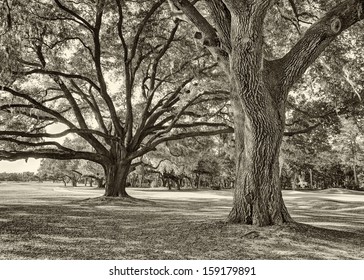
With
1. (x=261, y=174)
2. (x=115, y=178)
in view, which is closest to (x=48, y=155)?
(x=115, y=178)

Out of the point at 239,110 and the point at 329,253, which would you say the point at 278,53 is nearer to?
the point at 239,110

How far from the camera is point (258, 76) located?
709 centimetres

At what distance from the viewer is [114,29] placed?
17.7 meters

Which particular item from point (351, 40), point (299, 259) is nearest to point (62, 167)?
point (351, 40)

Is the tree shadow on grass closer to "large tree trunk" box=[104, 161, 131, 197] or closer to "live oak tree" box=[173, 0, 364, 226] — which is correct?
"live oak tree" box=[173, 0, 364, 226]

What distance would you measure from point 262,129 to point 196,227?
9.32ft

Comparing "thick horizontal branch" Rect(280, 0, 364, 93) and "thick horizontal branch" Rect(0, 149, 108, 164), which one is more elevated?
"thick horizontal branch" Rect(280, 0, 364, 93)

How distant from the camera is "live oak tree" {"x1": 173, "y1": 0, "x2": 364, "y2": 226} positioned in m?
6.99

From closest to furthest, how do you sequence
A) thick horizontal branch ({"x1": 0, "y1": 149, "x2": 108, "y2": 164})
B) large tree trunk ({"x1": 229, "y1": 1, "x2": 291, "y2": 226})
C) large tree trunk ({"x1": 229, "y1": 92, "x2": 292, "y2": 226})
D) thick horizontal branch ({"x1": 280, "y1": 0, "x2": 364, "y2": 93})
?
1. large tree trunk ({"x1": 229, "y1": 1, "x2": 291, "y2": 226})
2. thick horizontal branch ({"x1": 280, "y1": 0, "x2": 364, "y2": 93})
3. large tree trunk ({"x1": 229, "y1": 92, "x2": 292, "y2": 226})
4. thick horizontal branch ({"x1": 0, "y1": 149, "x2": 108, "y2": 164})

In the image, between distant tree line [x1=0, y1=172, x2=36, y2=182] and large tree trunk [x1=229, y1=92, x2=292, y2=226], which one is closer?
large tree trunk [x1=229, y1=92, x2=292, y2=226]

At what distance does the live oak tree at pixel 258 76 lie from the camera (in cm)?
699
